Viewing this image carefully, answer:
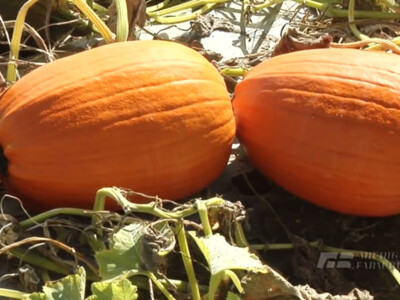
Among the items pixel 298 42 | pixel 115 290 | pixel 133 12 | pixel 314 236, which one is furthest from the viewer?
pixel 133 12

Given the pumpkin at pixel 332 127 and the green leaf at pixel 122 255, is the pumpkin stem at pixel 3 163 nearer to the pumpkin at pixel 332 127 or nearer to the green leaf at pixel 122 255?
the green leaf at pixel 122 255

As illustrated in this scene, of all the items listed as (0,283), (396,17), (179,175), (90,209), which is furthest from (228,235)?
(396,17)

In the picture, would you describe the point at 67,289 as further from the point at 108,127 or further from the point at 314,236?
the point at 314,236

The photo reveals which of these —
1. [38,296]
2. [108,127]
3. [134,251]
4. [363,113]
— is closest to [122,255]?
[134,251]

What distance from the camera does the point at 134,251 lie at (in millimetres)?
1497

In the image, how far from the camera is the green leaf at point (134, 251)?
1.47 m

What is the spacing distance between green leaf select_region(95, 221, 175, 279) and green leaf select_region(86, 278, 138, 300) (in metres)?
0.04

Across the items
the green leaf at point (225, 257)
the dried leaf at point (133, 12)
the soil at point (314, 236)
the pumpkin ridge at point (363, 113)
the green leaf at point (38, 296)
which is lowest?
the soil at point (314, 236)

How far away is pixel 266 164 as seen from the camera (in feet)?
6.10

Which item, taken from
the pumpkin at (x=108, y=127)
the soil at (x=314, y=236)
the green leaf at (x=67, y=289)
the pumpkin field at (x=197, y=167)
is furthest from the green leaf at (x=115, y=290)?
the soil at (x=314, y=236)

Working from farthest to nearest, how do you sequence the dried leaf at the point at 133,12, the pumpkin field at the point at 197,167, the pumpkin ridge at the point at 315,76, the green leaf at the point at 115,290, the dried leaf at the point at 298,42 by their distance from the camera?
the dried leaf at the point at 133,12 → the dried leaf at the point at 298,42 → the pumpkin ridge at the point at 315,76 → the pumpkin field at the point at 197,167 → the green leaf at the point at 115,290

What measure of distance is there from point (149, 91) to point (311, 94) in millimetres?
331

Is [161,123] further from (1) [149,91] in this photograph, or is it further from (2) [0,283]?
(2) [0,283]

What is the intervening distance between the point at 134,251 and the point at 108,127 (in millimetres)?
306
